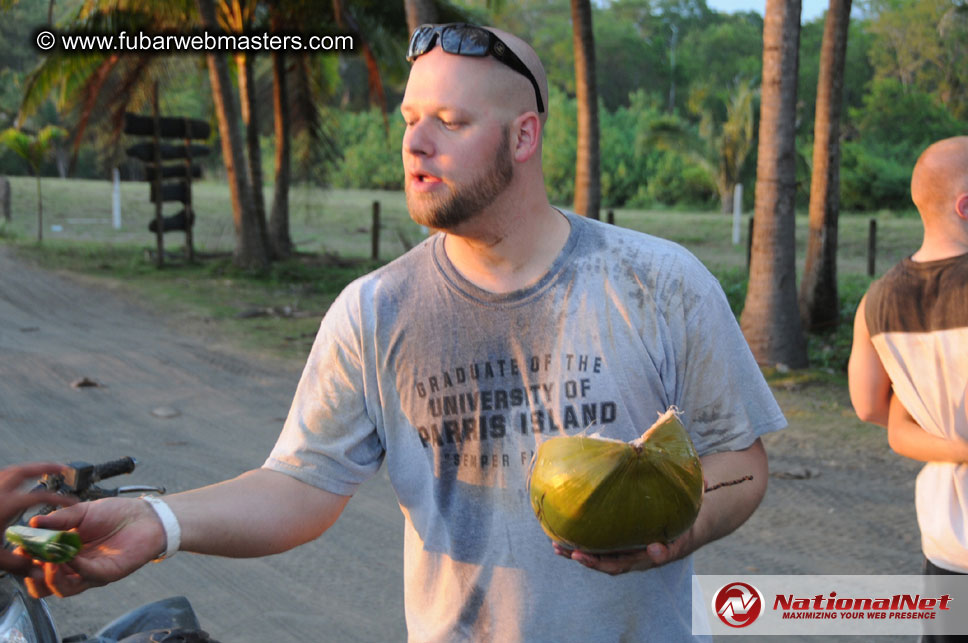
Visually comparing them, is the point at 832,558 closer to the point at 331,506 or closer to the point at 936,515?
the point at 936,515

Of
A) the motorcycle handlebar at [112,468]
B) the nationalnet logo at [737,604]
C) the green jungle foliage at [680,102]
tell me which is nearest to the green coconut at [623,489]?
the motorcycle handlebar at [112,468]

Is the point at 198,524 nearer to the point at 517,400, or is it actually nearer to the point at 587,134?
the point at 517,400

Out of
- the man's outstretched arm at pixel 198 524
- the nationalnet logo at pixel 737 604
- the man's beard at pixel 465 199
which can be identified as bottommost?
the nationalnet logo at pixel 737 604

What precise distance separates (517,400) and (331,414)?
417 millimetres

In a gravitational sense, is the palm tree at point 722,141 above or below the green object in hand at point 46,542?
above

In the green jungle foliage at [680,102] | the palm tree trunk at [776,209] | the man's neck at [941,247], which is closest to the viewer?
the man's neck at [941,247]

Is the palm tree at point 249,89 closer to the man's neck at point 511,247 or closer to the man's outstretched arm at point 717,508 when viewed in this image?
the man's neck at point 511,247

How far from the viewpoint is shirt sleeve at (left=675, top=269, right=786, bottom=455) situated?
6.95 ft

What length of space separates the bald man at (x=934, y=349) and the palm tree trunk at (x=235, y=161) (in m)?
14.5

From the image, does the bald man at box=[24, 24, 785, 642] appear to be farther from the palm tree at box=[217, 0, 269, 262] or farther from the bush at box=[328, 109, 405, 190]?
the bush at box=[328, 109, 405, 190]

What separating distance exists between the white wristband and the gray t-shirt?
11.3 inches

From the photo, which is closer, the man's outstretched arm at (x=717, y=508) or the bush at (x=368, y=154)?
the man's outstretched arm at (x=717, y=508)

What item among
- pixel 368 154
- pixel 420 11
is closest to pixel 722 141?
pixel 368 154

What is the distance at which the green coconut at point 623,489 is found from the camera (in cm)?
180
